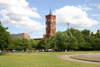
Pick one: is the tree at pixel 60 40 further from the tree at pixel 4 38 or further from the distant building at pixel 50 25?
the distant building at pixel 50 25

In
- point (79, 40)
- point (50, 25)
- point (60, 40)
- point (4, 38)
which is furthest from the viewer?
point (50, 25)

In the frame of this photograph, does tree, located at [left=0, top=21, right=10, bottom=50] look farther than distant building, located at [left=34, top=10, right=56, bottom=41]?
No

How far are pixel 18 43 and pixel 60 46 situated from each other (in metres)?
29.4

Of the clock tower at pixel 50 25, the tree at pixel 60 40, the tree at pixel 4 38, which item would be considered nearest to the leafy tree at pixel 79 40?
the tree at pixel 60 40

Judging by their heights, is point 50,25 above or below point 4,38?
above

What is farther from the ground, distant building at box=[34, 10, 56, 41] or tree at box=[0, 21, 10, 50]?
distant building at box=[34, 10, 56, 41]

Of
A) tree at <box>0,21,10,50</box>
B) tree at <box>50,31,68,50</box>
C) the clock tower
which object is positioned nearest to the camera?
tree at <box>0,21,10,50</box>

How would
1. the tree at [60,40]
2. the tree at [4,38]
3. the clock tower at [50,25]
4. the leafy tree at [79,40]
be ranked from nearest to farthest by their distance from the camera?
the tree at [4,38], the tree at [60,40], the leafy tree at [79,40], the clock tower at [50,25]

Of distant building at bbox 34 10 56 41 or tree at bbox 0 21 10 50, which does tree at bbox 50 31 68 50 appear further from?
distant building at bbox 34 10 56 41

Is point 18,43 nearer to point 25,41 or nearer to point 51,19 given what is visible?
point 25,41

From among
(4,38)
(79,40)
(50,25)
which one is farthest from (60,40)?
(50,25)

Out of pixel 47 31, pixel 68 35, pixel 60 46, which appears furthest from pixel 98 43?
pixel 47 31

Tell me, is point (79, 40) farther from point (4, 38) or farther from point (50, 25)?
point (50, 25)

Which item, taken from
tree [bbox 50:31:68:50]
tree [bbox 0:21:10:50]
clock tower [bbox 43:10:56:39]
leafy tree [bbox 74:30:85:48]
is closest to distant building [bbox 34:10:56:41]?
clock tower [bbox 43:10:56:39]
